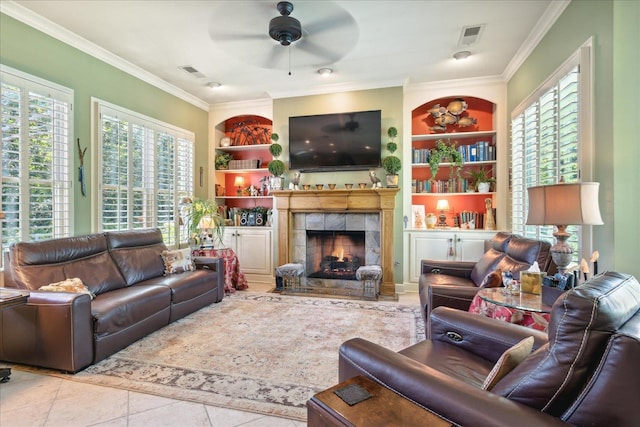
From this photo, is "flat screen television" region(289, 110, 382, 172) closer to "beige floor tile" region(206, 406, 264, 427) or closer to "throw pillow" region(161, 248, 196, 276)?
"throw pillow" region(161, 248, 196, 276)

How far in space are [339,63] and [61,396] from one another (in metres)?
4.19

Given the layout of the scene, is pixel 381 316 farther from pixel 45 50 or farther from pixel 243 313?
pixel 45 50

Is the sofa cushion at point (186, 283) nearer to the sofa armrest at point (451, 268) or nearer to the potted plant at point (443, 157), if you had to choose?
the sofa armrest at point (451, 268)

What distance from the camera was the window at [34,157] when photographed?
2938mm

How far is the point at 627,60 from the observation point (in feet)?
7.11

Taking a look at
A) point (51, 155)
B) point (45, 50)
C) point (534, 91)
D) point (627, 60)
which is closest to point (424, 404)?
point (627, 60)

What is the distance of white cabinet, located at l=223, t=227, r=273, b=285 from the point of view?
5398mm

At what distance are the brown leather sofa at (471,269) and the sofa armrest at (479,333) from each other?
0.73 m

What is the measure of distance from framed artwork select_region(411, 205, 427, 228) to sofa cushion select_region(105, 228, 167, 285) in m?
3.52

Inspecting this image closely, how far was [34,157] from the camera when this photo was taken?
10.3 ft

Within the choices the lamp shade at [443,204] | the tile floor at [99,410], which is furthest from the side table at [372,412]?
the lamp shade at [443,204]

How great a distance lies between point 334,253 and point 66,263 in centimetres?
343

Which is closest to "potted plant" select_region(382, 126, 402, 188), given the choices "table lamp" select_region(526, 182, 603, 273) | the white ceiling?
the white ceiling

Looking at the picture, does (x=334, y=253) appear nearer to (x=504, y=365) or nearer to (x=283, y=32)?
(x=283, y=32)
